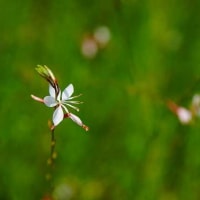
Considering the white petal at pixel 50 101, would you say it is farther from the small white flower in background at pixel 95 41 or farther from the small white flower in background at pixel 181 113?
the small white flower in background at pixel 95 41

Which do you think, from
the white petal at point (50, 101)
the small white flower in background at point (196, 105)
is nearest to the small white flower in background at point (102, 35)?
the small white flower in background at point (196, 105)

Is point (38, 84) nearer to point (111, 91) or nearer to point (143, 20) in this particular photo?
point (111, 91)

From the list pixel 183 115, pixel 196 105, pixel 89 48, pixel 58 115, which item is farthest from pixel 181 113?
pixel 89 48

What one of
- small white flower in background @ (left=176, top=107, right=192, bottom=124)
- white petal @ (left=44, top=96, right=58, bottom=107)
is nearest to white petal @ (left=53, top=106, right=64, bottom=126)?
white petal @ (left=44, top=96, right=58, bottom=107)

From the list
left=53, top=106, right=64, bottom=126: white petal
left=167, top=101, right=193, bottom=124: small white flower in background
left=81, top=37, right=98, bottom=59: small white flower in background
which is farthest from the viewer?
left=81, top=37, right=98, bottom=59: small white flower in background

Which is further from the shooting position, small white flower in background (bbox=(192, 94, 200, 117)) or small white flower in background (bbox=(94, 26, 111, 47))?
small white flower in background (bbox=(94, 26, 111, 47))

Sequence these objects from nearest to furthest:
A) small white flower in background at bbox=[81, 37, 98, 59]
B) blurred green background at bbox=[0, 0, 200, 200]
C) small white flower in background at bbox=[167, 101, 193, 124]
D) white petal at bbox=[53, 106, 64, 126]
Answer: white petal at bbox=[53, 106, 64, 126]
small white flower in background at bbox=[167, 101, 193, 124]
blurred green background at bbox=[0, 0, 200, 200]
small white flower in background at bbox=[81, 37, 98, 59]

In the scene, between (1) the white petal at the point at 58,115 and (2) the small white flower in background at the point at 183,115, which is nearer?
(1) the white petal at the point at 58,115

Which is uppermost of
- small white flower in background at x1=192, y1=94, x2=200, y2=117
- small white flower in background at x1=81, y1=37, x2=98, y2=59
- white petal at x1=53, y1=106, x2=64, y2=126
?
small white flower in background at x1=81, y1=37, x2=98, y2=59

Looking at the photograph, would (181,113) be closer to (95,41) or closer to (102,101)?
(102,101)

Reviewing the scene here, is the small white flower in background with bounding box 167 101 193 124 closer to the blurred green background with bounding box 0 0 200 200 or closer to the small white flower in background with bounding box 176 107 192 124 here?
the small white flower in background with bounding box 176 107 192 124
